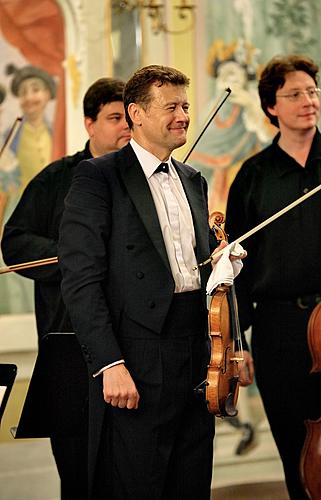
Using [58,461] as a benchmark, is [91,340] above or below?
above

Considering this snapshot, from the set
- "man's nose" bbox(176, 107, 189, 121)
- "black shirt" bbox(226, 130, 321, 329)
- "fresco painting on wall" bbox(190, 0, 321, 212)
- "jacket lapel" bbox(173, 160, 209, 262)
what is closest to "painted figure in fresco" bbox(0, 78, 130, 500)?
"black shirt" bbox(226, 130, 321, 329)

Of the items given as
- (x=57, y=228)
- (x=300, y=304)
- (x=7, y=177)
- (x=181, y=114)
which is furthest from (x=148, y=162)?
(x=7, y=177)

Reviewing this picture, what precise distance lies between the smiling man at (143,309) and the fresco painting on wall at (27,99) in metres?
1.63

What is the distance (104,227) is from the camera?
8.25 ft

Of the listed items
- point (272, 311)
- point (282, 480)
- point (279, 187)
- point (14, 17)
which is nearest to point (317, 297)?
point (272, 311)

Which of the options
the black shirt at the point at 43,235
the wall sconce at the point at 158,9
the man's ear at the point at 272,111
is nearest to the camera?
the black shirt at the point at 43,235

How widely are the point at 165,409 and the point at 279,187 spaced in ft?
3.63

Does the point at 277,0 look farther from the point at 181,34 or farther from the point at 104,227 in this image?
the point at 104,227

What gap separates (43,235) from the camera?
10.9 ft

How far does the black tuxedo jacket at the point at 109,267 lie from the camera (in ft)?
8.04

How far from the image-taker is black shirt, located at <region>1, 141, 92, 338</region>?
3.21 metres

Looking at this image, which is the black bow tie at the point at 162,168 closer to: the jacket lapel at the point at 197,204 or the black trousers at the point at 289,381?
the jacket lapel at the point at 197,204

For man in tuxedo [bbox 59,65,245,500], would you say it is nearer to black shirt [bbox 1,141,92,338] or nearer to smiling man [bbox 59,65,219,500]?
smiling man [bbox 59,65,219,500]

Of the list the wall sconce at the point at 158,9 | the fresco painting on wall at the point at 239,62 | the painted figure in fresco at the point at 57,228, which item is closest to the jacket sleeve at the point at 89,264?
the painted figure in fresco at the point at 57,228
